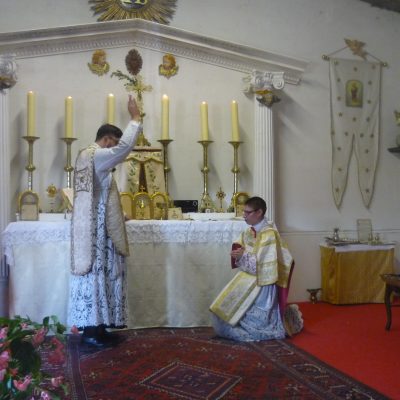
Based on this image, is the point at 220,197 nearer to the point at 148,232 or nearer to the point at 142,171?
the point at 142,171

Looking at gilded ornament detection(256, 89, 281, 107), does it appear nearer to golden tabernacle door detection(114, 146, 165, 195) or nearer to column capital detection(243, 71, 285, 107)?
column capital detection(243, 71, 285, 107)

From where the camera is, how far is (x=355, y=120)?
7.41 meters

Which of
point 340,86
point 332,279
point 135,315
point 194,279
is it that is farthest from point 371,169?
point 135,315

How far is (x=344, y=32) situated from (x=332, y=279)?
3440mm

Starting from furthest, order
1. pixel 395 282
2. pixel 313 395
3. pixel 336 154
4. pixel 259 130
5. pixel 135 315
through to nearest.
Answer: pixel 336 154 → pixel 259 130 → pixel 135 315 → pixel 395 282 → pixel 313 395

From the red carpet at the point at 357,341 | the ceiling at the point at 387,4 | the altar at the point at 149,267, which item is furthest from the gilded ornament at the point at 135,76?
the ceiling at the point at 387,4

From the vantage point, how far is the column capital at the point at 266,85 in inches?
255

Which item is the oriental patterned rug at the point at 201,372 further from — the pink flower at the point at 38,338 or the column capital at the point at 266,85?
the column capital at the point at 266,85

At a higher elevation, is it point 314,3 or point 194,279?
point 314,3

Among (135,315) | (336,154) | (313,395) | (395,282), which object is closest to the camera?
(313,395)

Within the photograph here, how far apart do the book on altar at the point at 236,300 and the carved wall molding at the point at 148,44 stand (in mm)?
3137

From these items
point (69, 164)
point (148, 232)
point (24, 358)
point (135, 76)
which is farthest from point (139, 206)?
point (24, 358)

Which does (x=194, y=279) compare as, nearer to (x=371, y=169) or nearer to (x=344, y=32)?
(x=371, y=169)

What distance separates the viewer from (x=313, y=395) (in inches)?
132
